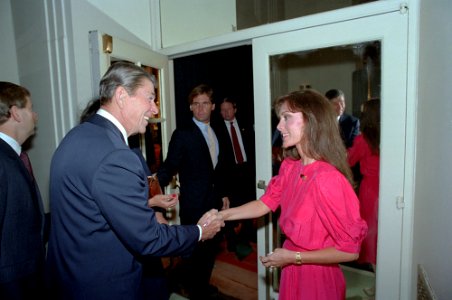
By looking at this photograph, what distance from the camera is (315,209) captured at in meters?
1.28

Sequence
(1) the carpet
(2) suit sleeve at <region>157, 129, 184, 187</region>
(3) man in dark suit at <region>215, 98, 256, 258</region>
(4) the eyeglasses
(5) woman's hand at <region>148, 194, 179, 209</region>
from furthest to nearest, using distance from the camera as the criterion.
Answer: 1. (3) man in dark suit at <region>215, 98, 256, 258</region>
2. (1) the carpet
3. (4) the eyeglasses
4. (2) suit sleeve at <region>157, 129, 184, 187</region>
5. (5) woman's hand at <region>148, 194, 179, 209</region>

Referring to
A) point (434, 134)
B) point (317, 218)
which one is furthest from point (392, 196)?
point (317, 218)

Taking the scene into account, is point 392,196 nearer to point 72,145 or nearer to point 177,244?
point 177,244

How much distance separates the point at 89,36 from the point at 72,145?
1.04m

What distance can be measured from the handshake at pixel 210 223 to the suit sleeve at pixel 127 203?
0.32 m

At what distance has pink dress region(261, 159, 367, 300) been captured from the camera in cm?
122

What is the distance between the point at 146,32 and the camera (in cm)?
246

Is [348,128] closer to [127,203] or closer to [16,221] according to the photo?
[127,203]

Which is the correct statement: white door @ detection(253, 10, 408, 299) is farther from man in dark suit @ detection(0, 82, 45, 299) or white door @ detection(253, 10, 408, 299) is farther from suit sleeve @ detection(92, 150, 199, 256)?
man in dark suit @ detection(0, 82, 45, 299)

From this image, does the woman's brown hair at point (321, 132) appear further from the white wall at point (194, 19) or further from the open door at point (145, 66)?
the white wall at point (194, 19)

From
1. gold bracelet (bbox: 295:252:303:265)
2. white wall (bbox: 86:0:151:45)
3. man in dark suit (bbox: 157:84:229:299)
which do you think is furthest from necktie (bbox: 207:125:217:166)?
gold bracelet (bbox: 295:252:303:265)

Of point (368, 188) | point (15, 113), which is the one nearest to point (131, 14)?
point (15, 113)

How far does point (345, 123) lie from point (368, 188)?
506 mm

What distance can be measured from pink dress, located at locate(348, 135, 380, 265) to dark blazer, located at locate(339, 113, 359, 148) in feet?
0.13
